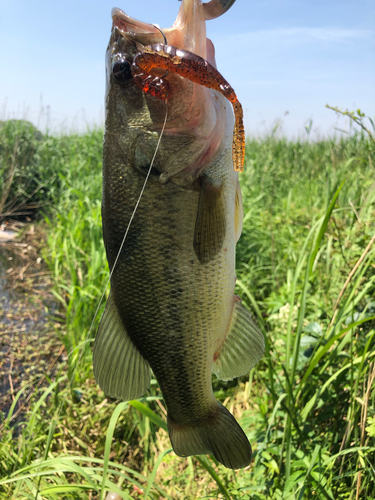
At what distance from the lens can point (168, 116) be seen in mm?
1229

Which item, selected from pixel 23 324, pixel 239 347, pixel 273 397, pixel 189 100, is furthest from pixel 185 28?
pixel 23 324

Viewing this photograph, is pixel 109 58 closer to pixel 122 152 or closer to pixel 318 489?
pixel 122 152

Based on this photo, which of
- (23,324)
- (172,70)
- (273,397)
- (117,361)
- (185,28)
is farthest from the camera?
(23,324)

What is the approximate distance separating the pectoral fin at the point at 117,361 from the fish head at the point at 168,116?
481mm

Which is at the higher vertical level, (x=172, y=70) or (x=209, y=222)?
(x=172, y=70)

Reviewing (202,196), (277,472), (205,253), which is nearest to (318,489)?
(277,472)

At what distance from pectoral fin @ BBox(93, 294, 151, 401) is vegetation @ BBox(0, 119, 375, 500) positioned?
0.08m

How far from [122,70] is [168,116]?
0.70 ft

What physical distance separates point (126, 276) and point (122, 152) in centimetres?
39

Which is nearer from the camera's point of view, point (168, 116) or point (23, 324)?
point (168, 116)

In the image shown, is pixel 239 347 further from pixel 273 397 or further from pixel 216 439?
pixel 273 397

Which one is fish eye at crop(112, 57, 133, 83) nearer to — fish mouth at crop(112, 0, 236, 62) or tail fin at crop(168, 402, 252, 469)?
fish mouth at crop(112, 0, 236, 62)

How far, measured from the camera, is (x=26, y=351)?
185 inches

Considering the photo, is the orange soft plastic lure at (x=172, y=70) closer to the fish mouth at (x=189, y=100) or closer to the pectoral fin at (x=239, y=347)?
the fish mouth at (x=189, y=100)
